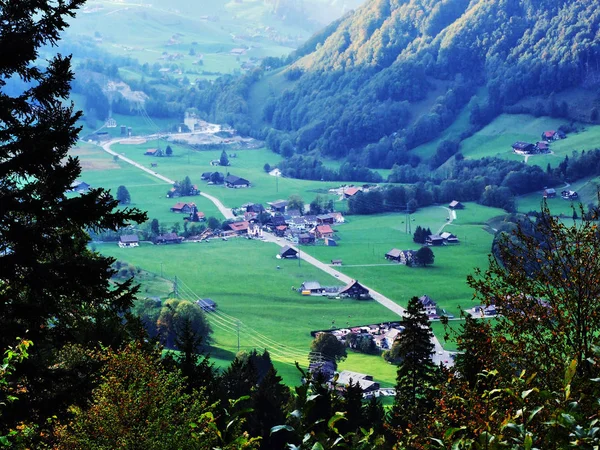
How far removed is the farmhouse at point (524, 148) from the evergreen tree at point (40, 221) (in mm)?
141589

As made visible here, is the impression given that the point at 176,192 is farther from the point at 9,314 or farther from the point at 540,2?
the point at 9,314

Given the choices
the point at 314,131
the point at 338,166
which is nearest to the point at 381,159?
the point at 338,166

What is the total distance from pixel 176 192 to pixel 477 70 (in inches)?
3227

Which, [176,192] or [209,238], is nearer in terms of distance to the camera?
[209,238]

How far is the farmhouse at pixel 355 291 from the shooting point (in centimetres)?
9325

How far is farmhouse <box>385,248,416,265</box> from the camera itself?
105206 millimetres

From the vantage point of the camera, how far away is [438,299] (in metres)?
90.5

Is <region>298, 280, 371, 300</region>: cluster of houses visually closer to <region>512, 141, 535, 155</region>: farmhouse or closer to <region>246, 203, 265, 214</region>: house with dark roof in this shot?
<region>246, 203, 265, 214</region>: house with dark roof

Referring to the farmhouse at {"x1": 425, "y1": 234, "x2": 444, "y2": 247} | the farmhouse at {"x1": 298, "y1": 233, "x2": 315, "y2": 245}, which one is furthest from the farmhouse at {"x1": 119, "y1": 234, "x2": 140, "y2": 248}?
the farmhouse at {"x1": 425, "y1": 234, "x2": 444, "y2": 247}

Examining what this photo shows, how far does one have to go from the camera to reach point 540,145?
152250 mm

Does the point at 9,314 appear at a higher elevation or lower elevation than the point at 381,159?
lower

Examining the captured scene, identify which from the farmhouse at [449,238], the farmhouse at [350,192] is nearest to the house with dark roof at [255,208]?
the farmhouse at [350,192]

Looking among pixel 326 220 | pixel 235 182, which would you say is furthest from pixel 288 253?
pixel 235 182

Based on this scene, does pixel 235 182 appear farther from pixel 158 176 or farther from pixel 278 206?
pixel 278 206
